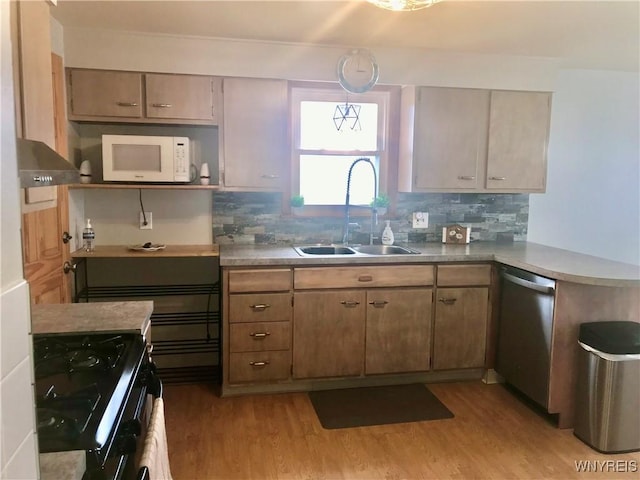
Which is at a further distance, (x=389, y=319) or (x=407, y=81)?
(x=407, y=81)

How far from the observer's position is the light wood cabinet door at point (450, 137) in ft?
11.2

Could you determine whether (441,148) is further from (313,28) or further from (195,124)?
(195,124)

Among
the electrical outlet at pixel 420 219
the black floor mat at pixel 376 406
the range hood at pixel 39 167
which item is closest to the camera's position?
the range hood at pixel 39 167

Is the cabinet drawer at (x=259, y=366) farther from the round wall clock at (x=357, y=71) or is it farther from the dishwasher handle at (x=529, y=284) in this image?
the round wall clock at (x=357, y=71)

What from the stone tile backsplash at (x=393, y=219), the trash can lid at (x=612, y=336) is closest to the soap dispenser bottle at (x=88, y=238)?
the stone tile backsplash at (x=393, y=219)

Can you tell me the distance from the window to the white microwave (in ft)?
2.78

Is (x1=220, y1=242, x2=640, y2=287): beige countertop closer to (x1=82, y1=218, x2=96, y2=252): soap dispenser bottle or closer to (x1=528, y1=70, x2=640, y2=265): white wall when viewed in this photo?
(x1=528, y1=70, x2=640, y2=265): white wall

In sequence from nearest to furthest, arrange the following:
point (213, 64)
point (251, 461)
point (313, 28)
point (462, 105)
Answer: point (251, 461), point (313, 28), point (213, 64), point (462, 105)

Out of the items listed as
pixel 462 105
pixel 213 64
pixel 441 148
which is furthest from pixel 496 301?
pixel 213 64

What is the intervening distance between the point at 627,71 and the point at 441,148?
1881 mm

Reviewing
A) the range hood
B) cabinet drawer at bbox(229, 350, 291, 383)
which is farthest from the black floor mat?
the range hood

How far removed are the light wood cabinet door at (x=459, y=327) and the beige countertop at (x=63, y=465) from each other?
2575 millimetres

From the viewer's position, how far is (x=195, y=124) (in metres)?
3.17

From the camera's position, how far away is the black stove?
3.42 ft
